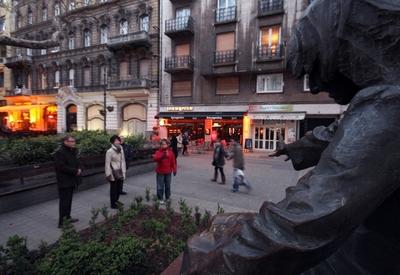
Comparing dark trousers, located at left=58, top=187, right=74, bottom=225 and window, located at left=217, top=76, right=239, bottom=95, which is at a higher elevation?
window, located at left=217, top=76, right=239, bottom=95

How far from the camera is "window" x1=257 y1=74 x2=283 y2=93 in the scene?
63.1 ft

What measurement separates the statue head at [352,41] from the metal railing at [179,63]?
68.5ft

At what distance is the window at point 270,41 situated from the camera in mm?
18828

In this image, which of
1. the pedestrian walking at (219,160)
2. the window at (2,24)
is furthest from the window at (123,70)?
the window at (2,24)

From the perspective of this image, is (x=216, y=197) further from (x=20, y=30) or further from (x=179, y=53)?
(x=20, y=30)

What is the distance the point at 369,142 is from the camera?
2.46 feet

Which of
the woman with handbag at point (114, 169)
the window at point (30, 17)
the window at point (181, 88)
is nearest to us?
the woman with handbag at point (114, 169)

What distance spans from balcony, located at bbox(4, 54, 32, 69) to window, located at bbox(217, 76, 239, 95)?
23486mm

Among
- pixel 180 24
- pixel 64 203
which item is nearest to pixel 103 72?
pixel 180 24

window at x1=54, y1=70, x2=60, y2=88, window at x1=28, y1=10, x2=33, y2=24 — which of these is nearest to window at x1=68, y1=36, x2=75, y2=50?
window at x1=54, y1=70, x2=60, y2=88

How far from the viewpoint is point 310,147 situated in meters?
1.33

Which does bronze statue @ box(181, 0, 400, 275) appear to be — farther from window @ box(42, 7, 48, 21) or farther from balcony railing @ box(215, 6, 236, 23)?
window @ box(42, 7, 48, 21)

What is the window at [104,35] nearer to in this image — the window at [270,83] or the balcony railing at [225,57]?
the balcony railing at [225,57]

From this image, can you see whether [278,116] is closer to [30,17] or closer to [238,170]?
[238,170]
